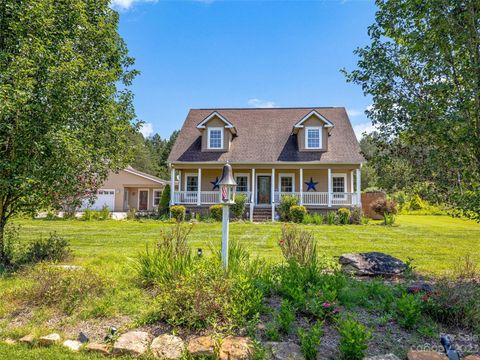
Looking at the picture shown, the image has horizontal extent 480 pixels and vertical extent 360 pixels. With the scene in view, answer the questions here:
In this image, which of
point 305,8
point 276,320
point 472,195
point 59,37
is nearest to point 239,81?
point 305,8

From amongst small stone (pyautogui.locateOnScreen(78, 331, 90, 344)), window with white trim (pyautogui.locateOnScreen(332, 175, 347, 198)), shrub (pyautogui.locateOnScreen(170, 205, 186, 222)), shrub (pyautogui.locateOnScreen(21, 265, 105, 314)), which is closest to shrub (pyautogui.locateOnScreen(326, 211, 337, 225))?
window with white trim (pyautogui.locateOnScreen(332, 175, 347, 198))

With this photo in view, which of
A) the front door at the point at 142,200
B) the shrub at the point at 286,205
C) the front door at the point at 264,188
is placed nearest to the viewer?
the shrub at the point at 286,205

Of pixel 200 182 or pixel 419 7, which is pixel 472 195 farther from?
pixel 200 182

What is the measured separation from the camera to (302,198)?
57.9 ft

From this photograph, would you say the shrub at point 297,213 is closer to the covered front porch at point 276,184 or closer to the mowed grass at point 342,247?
the covered front porch at point 276,184

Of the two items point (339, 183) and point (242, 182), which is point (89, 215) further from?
point (339, 183)

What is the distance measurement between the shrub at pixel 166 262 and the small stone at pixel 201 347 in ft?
3.76

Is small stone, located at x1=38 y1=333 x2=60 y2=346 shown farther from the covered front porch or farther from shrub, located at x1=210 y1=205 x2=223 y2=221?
the covered front porch

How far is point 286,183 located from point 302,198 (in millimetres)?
2251

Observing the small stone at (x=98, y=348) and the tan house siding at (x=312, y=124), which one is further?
the tan house siding at (x=312, y=124)

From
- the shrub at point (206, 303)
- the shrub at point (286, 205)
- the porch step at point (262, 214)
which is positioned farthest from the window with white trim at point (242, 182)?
the shrub at point (206, 303)

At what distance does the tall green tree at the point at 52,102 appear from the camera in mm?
4887

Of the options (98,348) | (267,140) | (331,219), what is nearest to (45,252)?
(98,348)

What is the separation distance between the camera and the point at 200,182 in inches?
715
